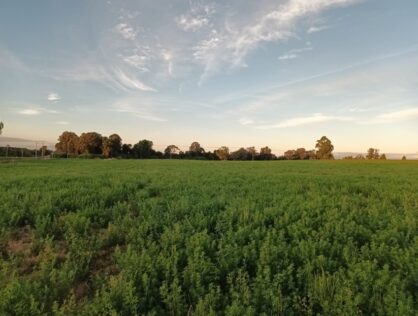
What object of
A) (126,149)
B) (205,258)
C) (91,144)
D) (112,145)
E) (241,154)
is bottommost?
(205,258)

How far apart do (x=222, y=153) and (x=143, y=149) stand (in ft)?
91.4

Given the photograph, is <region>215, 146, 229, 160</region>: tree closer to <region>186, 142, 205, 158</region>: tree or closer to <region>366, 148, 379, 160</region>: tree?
<region>186, 142, 205, 158</region>: tree

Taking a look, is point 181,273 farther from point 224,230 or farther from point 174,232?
point 224,230

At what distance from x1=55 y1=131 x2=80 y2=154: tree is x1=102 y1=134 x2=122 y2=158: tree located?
10.3 metres

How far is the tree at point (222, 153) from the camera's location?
112 metres

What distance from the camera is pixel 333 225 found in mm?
6477

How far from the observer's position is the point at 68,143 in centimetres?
10388

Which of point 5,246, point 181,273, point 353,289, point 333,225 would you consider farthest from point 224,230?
point 5,246

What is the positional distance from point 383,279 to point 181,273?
2.84 metres

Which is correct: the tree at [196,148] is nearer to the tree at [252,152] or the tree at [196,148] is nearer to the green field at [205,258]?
the tree at [252,152]

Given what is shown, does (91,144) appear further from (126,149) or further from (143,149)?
(143,149)

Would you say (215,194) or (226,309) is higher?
(215,194)

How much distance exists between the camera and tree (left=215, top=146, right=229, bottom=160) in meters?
112

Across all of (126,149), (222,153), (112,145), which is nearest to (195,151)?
(222,153)
